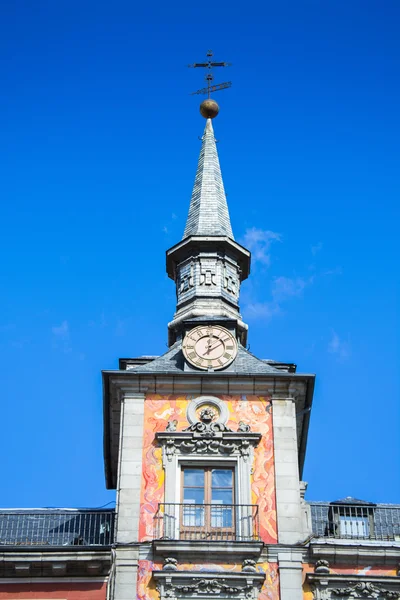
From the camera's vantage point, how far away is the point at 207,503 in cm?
3212

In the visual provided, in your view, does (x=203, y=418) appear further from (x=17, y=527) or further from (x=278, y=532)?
(x=17, y=527)

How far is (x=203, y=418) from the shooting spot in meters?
33.7

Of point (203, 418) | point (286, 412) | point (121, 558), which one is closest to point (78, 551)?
point (121, 558)

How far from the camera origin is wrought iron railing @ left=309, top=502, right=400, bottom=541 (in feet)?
107

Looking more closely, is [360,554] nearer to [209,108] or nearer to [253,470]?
[253,470]

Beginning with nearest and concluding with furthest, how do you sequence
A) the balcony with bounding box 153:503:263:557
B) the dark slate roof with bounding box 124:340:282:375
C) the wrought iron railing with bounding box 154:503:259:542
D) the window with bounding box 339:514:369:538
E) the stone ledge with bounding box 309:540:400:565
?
1. the balcony with bounding box 153:503:263:557
2. the stone ledge with bounding box 309:540:400:565
3. the wrought iron railing with bounding box 154:503:259:542
4. the window with bounding box 339:514:369:538
5. the dark slate roof with bounding box 124:340:282:375

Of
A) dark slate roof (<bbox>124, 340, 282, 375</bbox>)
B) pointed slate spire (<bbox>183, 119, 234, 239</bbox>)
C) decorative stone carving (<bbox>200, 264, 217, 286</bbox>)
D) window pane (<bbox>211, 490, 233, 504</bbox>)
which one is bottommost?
window pane (<bbox>211, 490, 233, 504</bbox>)

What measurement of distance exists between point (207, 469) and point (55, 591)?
18.2 ft

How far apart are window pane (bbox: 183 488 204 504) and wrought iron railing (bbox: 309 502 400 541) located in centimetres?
343

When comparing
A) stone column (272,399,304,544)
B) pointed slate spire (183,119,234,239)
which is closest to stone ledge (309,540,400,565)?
stone column (272,399,304,544)

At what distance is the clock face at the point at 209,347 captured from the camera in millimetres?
35188

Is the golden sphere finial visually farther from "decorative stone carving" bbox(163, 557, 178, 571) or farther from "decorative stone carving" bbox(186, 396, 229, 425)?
"decorative stone carving" bbox(163, 557, 178, 571)

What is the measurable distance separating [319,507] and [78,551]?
7.28 metres

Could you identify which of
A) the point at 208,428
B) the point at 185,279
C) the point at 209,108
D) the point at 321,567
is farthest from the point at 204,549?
the point at 209,108
